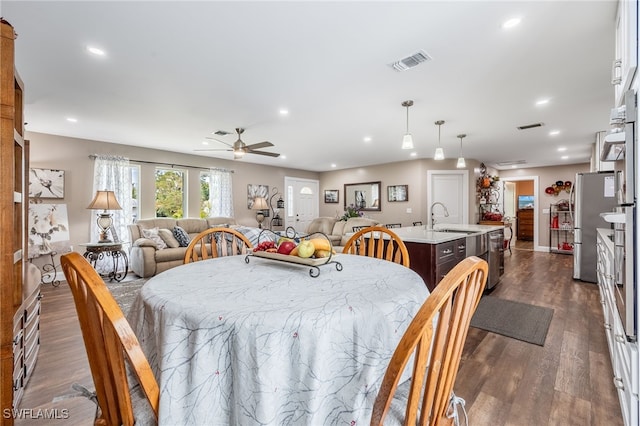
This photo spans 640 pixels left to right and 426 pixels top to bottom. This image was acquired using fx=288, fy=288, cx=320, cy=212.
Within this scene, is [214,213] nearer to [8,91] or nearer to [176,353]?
[8,91]

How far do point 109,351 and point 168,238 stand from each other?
189 inches

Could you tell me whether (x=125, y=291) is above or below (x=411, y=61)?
below

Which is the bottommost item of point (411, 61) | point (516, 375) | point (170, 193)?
point (516, 375)

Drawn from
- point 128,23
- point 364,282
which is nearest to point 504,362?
point 364,282

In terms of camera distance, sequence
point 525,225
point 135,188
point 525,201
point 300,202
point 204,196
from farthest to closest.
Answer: point 525,201
point 525,225
point 300,202
point 204,196
point 135,188

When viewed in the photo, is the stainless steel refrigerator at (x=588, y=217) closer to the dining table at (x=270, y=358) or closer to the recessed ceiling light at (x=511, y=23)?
the recessed ceiling light at (x=511, y=23)

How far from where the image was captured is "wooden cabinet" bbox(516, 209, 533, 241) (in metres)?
9.34

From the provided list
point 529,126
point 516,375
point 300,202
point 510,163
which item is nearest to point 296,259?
point 516,375

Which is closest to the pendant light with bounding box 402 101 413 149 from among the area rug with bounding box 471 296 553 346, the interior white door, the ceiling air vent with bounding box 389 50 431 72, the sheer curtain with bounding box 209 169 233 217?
the ceiling air vent with bounding box 389 50 431 72

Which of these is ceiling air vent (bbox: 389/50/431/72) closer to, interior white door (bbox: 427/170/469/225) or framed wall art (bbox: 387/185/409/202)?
interior white door (bbox: 427/170/469/225)

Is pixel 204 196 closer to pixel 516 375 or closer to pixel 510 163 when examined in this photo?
pixel 516 375

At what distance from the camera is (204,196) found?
21.7 ft

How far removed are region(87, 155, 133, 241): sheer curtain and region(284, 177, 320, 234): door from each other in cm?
394

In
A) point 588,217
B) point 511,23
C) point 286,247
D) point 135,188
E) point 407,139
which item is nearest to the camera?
point 286,247
